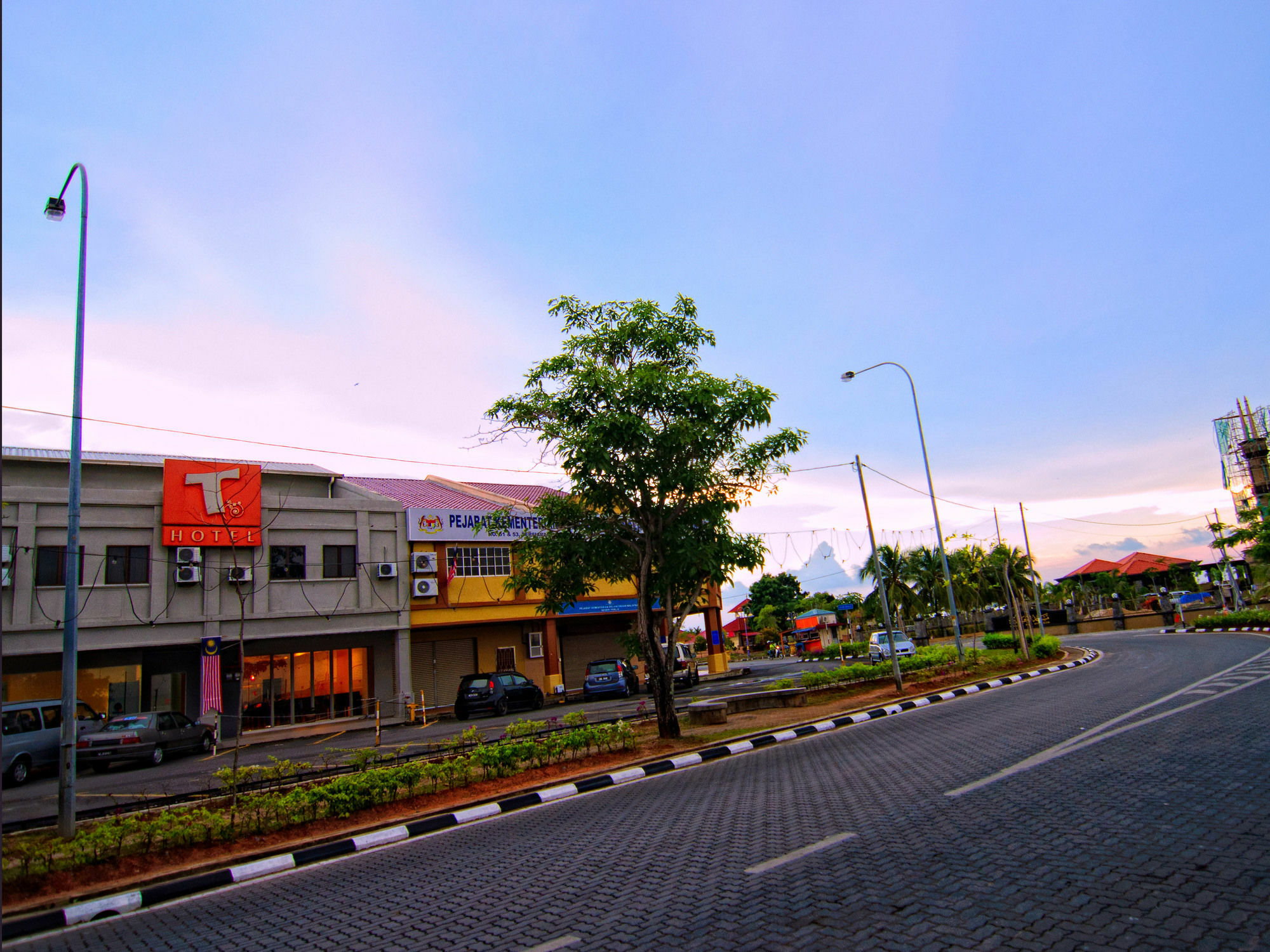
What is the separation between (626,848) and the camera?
7172 millimetres

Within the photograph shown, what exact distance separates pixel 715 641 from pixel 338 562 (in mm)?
21641

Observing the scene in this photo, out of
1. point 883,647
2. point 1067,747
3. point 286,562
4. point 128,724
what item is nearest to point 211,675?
point 286,562

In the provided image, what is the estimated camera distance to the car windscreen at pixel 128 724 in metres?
18.5

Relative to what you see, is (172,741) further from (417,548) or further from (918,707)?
(918,707)

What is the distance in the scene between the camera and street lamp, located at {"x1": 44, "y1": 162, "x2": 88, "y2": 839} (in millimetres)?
9375

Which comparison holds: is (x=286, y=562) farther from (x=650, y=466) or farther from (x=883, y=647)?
(x=883, y=647)

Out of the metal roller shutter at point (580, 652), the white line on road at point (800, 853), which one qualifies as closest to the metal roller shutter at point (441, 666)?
the metal roller shutter at point (580, 652)

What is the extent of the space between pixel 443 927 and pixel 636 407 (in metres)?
10.2

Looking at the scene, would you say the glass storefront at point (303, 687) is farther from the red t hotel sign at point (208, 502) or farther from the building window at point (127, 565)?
the red t hotel sign at point (208, 502)

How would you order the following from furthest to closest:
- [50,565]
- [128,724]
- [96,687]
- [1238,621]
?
1. [1238,621]
2. [96,687]
3. [50,565]
4. [128,724]

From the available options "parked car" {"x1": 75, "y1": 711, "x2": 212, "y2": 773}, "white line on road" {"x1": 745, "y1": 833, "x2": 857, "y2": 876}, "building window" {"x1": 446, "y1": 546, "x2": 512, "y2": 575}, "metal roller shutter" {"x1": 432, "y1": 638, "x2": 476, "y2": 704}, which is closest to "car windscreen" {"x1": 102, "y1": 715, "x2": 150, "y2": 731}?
"parked car" {"x1": 75, "y1": 711, "x2": 212, "y2": 773}

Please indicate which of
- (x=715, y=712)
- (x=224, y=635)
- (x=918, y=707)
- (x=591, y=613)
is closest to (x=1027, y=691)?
(x=918, y=707)

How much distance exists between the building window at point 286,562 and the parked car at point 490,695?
7.20 meters

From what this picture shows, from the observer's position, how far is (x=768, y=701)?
2000 cm
